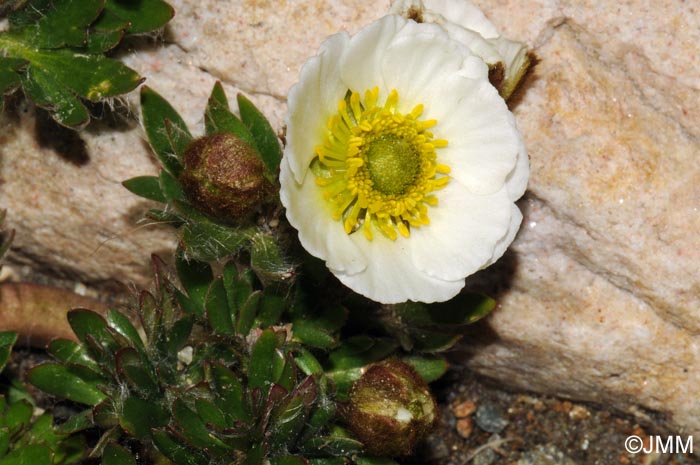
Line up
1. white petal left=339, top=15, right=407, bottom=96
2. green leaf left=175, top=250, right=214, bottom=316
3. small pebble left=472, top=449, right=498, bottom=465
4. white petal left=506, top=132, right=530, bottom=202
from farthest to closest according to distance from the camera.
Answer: small pebble left=472, top=449, right=498, bottom=465
green leaf left=175, top=250, right=214, bottom=316
white petal left=506, top=132, right=530, bottom=202
white petal left=339, top=15, right=407, bottom=96

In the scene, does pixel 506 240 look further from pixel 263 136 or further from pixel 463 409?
pixel 463 409

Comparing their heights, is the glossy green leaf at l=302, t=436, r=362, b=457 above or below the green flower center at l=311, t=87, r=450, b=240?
below

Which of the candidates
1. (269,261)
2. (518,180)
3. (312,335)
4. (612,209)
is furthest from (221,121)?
(612,209)

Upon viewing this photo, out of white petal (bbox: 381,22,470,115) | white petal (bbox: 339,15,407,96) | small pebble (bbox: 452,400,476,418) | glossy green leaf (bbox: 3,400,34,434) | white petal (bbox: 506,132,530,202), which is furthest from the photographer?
small pebble (bbox: 452,400,476,418)

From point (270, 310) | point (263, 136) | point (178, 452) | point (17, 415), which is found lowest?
point (17, 415)

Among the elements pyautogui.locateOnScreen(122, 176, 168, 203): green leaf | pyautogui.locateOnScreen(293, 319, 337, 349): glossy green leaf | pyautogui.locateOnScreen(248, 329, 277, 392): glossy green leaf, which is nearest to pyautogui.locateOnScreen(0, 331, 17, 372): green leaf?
pyautogui.locateOnScreen(122, 176, 168, 203): green leaf

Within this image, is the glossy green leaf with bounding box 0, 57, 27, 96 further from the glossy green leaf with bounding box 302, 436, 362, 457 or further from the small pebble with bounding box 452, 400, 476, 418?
the small pebble with bounding box 452, 400, 476, 418
